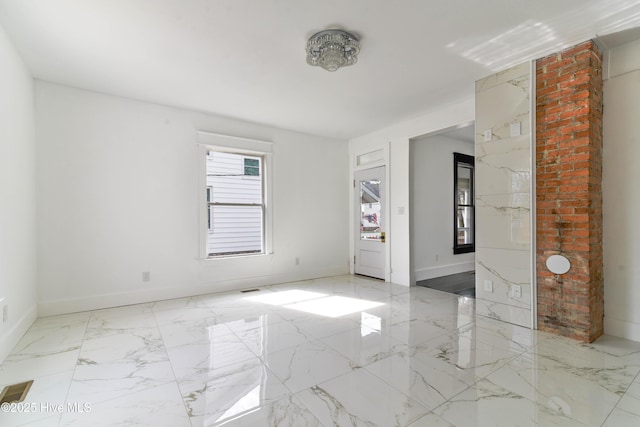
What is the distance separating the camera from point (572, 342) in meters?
2.65

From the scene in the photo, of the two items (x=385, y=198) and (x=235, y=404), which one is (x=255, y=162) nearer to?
(x=385, y=198)

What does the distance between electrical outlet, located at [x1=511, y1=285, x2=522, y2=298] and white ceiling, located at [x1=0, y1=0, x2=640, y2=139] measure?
2.35m

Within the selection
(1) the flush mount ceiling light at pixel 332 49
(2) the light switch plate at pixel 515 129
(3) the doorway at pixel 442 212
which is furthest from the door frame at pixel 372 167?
(1) the flush mount ceiling light at pixel 332 49

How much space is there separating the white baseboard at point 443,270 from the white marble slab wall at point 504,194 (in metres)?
1.91

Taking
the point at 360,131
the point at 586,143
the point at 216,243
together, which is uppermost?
the point at 360,131

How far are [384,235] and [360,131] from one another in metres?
1.96

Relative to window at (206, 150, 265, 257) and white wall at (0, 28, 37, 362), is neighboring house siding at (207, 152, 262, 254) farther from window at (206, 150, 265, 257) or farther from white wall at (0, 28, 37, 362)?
white wall at (0, 28, 37, 362)

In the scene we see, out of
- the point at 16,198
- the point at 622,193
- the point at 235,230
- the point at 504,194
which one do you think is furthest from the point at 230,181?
the point at 622,193

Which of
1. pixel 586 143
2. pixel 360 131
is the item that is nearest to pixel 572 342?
pixel 586 143

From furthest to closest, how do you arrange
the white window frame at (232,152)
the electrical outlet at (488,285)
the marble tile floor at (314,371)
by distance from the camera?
the white window frame at (232,152), the electrical outlet at (488,285), the marble tile floor at (314,371)

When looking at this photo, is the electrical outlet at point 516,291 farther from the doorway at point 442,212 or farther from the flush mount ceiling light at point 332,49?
the flush mount ceiling light at point 332,49

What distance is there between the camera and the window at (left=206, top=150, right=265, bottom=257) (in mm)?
5094

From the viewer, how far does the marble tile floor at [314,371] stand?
170 centimetres

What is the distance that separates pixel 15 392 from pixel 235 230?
3743 mm
